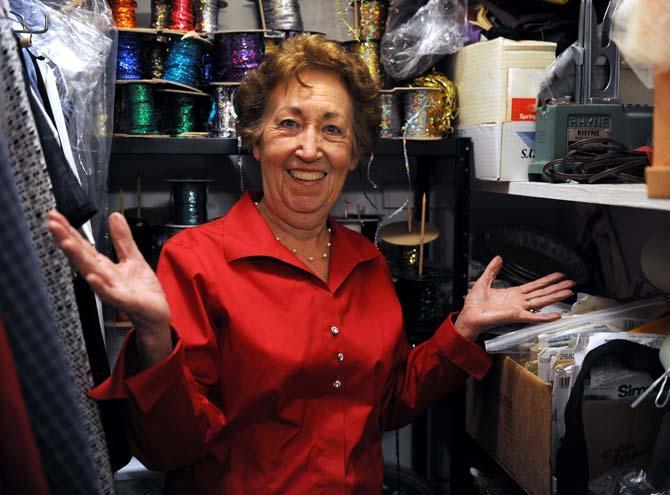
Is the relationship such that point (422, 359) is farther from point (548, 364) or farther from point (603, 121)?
point (603, 121)

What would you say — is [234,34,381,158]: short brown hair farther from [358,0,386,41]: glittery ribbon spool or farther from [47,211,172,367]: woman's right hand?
[47,211,172,367]: woman's right hand

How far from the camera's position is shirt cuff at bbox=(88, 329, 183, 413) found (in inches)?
43.8

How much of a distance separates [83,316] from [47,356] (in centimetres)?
59

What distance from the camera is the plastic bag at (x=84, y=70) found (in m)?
1.53

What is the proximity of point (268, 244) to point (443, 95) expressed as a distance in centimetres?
81

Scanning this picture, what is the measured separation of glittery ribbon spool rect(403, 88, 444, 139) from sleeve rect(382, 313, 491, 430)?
1.96 ft

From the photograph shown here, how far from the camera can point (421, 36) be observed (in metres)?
1.94

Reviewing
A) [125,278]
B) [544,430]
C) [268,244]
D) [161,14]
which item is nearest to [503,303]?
[544,430]

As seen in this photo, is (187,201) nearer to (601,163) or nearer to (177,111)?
(177,111)

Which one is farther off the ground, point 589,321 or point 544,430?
point 589,321

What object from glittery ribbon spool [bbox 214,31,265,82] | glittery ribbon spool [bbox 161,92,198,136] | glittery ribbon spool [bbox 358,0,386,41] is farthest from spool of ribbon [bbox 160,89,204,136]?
glittery ribbon spool [bbox 358,0,386,41]

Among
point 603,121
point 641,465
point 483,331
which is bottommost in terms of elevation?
point 641,465

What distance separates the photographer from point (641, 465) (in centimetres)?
129

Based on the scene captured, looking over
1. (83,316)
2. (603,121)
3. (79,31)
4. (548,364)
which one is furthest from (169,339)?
(603,121)
